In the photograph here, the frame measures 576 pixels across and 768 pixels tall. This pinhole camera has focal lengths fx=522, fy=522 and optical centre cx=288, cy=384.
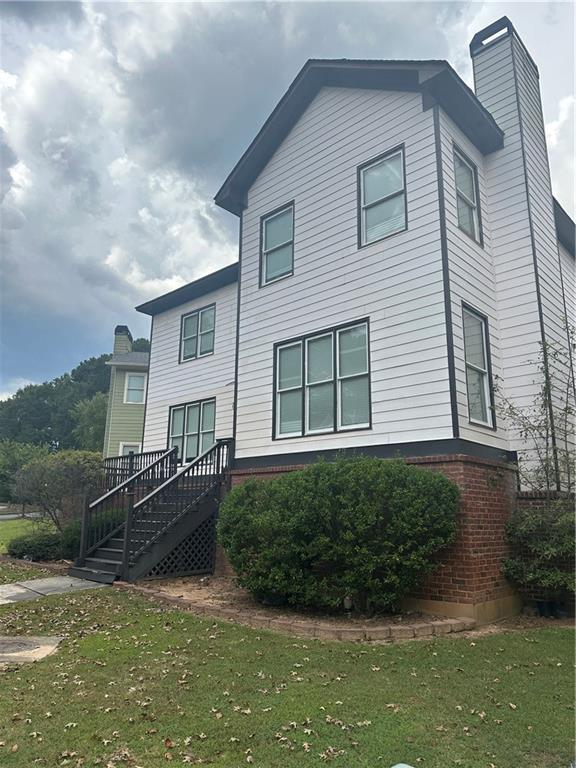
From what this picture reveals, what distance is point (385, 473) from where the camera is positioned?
6.82 m

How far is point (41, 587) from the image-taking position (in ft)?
29.4

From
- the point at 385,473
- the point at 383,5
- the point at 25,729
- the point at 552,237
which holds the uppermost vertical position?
the point at 383,5

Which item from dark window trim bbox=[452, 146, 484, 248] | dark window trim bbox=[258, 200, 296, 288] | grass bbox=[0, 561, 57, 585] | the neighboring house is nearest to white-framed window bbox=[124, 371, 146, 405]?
the neighboring house

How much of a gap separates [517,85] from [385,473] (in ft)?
27.6

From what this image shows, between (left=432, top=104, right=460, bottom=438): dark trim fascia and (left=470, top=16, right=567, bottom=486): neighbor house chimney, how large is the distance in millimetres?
1798

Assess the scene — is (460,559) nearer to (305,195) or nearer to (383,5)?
(305,195)

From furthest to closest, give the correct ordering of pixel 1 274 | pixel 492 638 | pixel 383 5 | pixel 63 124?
pixel 1 274 < pixel 63 124 < pixel 383 5 < pixel 492 638

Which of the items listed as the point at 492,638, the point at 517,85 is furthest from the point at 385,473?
the point at 517,85

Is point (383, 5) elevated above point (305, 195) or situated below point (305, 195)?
above

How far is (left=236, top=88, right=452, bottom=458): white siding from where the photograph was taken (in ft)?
26.6

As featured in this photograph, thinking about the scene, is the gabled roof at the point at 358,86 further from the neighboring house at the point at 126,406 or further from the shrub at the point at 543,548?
the neighboring house at the point at 126,406

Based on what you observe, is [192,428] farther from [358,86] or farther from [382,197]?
[358,86]

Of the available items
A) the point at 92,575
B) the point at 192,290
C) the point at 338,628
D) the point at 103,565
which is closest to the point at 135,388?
the point at 192,290

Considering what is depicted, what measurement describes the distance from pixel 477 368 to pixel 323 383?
8.59 feet
